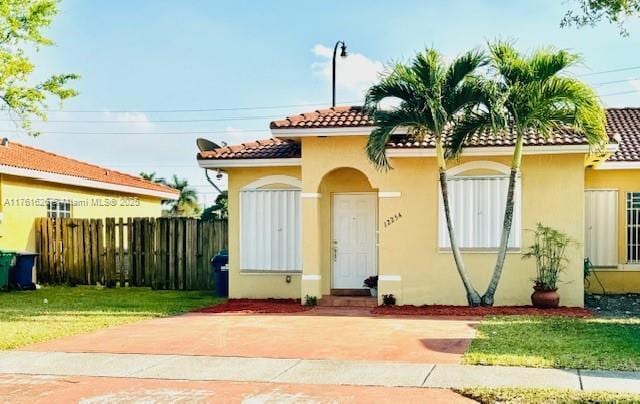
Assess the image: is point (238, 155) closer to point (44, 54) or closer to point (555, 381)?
point (44, 54)

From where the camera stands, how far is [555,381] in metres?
8.30

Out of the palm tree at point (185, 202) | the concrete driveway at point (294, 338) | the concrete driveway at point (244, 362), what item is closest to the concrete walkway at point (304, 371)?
the concrete driveway at point (244, 362)

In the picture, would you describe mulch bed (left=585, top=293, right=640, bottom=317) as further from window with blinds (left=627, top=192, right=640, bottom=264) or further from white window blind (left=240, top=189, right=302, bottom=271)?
white window blind (left=240, top=189, right=302, bottom=271)

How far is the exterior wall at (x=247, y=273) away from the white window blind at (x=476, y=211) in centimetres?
377

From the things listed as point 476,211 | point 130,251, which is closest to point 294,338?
point 476,211

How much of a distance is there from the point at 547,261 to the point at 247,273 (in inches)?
267

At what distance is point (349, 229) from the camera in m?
17.3

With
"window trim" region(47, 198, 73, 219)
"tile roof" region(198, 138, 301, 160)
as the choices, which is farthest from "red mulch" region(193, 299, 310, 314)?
"window trim" region(47, 198, 73, 219)

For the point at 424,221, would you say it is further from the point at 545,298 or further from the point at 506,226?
the point at 545,298

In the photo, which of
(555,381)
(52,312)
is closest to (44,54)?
(52,312)

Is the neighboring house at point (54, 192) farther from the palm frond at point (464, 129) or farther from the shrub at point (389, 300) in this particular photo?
the palm frond at point (464, 129)

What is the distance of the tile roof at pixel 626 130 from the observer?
18.1 m

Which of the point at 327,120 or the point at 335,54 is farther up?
the point at 335,54

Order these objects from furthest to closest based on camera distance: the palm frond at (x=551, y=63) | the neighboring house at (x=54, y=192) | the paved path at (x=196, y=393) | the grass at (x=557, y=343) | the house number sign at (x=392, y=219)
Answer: the neighboring house at (x=54, y=192) → the house number sign at (x=392, y=219) → the palm frond at (x=551, y=63) → the grass at (x=557, y=343) → the paved path at (x=196, y=393)
